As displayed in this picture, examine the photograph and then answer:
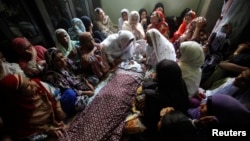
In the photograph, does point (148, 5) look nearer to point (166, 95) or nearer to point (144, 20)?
point (144, 20)

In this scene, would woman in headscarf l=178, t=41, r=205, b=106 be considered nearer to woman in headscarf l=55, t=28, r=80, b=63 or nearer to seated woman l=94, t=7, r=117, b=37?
woman in headscarf l=55, t=28, r=80, b=63

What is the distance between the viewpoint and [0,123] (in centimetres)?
121

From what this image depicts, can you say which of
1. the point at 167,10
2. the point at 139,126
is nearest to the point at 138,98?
the point at 139,126

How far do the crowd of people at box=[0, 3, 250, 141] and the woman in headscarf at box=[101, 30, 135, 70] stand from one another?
2 centimetres

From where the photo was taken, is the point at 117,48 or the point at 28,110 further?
the point at 117,48

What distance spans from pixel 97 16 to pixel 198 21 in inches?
Result: 81.2

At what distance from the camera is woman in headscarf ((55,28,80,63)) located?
207 centimetres

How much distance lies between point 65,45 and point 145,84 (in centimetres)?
139

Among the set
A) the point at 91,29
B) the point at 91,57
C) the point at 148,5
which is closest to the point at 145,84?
the point at 91,57

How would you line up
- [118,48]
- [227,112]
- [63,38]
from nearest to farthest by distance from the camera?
[227,112] < [63,38] < [118,48]

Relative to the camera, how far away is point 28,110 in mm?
1294

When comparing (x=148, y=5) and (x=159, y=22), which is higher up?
(x=148, y=5)

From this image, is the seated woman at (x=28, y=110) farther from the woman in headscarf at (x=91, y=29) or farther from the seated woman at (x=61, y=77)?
the woman in headscarf at (x=91, y=29)

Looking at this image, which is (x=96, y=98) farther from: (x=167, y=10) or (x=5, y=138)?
(x=167, y=10)
